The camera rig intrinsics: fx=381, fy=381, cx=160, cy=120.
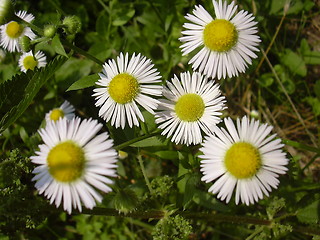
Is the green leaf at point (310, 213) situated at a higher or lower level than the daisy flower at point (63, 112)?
lower

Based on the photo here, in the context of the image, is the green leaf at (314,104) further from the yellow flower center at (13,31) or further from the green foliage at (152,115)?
the yellow flower center at (13,31)

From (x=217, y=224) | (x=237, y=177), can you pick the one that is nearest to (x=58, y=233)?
(x=217, y=224)

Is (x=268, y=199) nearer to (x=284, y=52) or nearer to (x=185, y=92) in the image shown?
(x=185, y=92)

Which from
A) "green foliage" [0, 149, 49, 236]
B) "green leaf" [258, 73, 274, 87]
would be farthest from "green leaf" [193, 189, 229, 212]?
"green leaf" [258, 73, 274, 87]

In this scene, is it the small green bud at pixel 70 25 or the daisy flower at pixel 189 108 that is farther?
the daisy flower at pixel 189 108

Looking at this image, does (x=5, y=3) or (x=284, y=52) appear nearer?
(x=5, y=3)

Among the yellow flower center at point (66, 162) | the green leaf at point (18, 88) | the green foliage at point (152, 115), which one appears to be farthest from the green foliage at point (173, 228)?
the green leaf at point (18, 88)

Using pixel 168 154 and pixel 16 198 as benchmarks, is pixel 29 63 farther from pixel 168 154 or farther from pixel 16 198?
pixel 16 198
